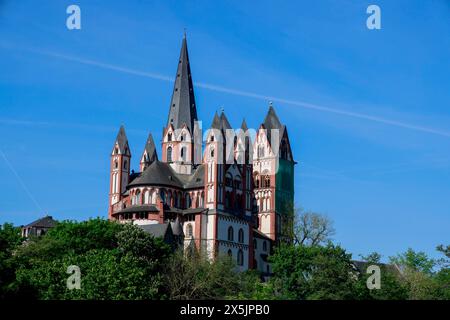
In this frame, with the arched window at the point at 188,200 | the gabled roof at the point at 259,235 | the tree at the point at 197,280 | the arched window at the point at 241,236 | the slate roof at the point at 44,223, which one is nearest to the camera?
the tree at the point at 197,280

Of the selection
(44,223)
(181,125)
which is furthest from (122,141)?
(44,223)

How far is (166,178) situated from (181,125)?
1013 cm

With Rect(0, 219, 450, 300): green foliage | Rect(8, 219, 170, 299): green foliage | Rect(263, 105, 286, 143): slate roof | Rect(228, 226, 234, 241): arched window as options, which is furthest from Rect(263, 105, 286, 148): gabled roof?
Rect(8, 219, 170, 299): green foliage

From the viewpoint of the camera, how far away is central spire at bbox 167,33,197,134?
319 feet

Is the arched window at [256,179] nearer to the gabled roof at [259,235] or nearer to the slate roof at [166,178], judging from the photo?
the gabled roof at [259,235]

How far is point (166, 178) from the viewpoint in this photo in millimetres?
88438

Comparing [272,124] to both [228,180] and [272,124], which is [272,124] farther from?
[228,180]

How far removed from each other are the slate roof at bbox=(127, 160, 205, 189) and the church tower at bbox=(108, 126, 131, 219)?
342 cm

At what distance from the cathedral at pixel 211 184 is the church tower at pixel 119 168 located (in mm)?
110

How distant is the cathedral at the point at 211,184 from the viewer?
85062mm

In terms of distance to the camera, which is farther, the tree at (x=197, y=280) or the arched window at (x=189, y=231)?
the arched window at (x=189, y=231)

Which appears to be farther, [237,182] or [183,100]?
[183,100]

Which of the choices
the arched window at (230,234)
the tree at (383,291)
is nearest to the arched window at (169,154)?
the arched window at (230,234)
